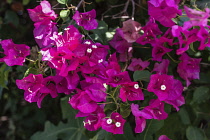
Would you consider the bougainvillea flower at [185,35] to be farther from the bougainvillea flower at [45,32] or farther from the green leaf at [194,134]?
the green leaf at [194,134]

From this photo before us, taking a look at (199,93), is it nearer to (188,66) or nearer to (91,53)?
Answer: (188,66)

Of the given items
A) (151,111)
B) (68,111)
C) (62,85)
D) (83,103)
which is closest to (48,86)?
(62,85)

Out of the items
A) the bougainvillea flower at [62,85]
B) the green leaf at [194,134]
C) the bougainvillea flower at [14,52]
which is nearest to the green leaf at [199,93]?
the green leaf at [194,134]

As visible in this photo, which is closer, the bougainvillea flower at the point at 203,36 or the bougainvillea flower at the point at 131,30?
the bougainvillea flower at the point at 203,36

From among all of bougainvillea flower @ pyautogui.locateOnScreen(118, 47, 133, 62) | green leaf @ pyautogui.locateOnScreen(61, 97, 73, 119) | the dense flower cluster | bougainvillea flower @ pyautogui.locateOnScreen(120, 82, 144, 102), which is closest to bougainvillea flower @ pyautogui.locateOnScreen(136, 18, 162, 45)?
the dense flower cluster

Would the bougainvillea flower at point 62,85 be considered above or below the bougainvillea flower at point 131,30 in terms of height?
below

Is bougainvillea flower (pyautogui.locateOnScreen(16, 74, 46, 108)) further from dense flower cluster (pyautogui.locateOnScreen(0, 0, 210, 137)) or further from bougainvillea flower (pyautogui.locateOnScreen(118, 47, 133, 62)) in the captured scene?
bougainvillea flower (pyautogui.locateOnScreen(118, 47, 133, 62))
